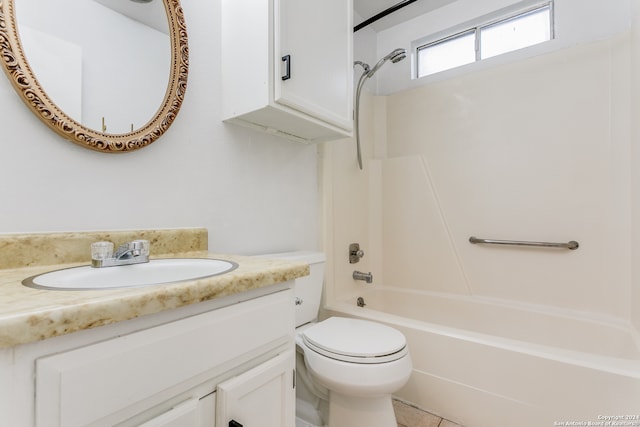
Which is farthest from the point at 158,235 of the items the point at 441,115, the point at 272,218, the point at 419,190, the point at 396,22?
the point at 396,22

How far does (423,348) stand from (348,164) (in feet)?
4.02

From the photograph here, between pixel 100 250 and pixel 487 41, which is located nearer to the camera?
pixel 100 250

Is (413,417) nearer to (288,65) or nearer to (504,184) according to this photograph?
(504,184)

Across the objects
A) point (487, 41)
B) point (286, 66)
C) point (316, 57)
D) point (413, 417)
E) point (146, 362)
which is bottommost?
point (413, 417)

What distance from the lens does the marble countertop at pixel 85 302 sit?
39 cm

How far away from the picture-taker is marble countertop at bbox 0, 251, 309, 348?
388mm

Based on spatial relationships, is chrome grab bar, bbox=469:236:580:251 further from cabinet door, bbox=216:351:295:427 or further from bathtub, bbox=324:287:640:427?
cabinet door, bbox=216:351:295:427

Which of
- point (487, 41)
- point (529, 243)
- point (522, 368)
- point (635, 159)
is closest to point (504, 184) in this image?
point (529, 243)

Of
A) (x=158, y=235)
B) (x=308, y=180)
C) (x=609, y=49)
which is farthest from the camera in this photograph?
(x=308, y=180)

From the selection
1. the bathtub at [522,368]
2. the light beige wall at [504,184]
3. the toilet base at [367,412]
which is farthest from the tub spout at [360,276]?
the toilet base at [367,412]

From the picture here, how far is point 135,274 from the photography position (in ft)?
2.73

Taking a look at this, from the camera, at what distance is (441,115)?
7.05 feet

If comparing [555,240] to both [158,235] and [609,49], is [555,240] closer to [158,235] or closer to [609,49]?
[609,49]

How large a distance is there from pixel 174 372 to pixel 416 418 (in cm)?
131
